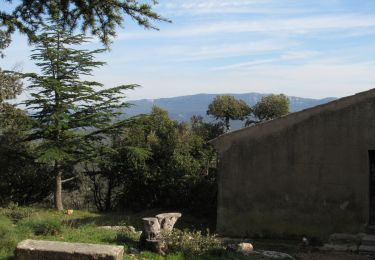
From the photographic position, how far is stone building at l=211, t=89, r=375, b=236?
1359cm

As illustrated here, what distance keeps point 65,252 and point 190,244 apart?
128 inches

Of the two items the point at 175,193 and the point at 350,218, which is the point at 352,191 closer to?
the point at 350,218

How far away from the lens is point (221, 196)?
15.0m

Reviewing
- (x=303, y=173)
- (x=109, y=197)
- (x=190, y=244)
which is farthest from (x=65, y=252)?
(x=109, y=197)

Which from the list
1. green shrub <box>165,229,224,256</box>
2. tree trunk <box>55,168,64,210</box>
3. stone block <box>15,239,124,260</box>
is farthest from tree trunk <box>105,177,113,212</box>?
stone block <box>15,239,124,260</box>

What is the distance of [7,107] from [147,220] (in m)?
11.9

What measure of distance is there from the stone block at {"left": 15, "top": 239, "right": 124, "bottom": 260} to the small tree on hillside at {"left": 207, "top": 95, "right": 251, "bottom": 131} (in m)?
17.7

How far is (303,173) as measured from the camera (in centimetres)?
1412

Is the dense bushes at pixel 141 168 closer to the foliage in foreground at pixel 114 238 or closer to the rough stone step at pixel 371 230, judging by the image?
the rough stone step at pixel 371 230

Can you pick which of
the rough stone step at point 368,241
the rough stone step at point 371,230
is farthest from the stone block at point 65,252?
the rough stone step at point 371,230

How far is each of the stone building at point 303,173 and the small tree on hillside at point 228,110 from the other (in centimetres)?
1011

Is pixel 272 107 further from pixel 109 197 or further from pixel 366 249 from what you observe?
pixel 366 249

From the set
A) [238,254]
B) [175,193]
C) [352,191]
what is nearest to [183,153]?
[175,193]

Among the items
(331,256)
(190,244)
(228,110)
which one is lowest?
(331,256)
